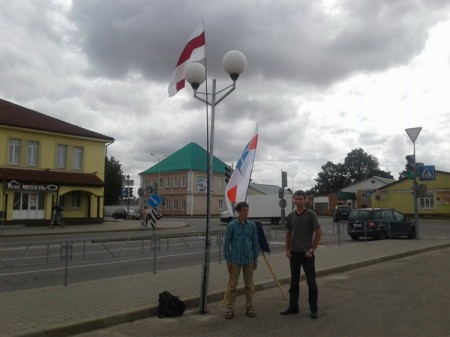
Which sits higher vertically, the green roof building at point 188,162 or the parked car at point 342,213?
the green roof building at point 188,162

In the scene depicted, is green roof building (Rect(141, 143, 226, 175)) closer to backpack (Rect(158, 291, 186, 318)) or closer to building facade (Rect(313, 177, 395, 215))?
building facade (Rect(313, 177, 395, 215))

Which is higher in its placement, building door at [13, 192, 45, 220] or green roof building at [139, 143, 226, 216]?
green roof building at [139, 143, 226, 216]

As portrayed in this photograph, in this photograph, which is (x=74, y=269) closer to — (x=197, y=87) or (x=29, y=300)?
(x=29, y=300)

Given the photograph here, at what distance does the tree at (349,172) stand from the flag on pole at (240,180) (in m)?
115

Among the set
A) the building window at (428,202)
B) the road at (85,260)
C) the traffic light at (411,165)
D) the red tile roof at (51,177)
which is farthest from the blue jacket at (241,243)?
the building window at (428,202)

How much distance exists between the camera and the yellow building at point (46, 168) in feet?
105

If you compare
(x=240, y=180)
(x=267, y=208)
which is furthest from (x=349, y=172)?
(x=240, y=180)

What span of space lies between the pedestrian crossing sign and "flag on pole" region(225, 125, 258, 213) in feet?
48.2

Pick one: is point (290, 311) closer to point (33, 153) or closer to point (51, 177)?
point (51, 177)

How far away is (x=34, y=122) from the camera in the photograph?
34594mm

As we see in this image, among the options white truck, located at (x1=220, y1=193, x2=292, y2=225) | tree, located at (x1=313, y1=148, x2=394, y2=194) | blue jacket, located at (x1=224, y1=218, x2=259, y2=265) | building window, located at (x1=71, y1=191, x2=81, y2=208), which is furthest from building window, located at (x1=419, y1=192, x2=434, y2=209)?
tree, located at (x1=313, y1=148, x2=394, y2=194)

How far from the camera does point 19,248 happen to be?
32.7ft

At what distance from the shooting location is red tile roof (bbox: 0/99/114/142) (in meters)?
32.9

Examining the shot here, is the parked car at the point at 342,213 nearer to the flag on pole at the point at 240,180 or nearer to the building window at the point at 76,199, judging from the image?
the building window at the point at 76,199
